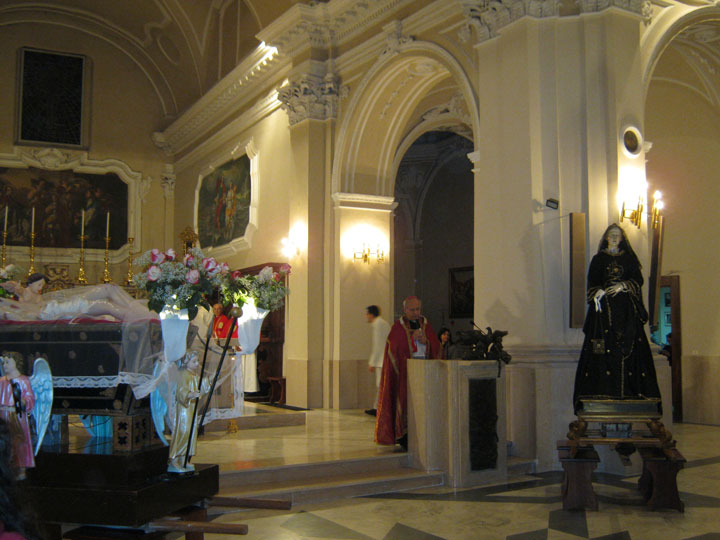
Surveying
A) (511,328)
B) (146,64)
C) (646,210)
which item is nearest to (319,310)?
(511,328)

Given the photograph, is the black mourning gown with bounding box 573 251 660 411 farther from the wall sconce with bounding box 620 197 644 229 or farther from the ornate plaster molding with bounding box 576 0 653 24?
the ornate plaster molding with bounding box 576 0 653 24

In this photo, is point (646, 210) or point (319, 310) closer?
point (646, 210)

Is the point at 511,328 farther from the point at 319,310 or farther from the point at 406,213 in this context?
the point at 406,213

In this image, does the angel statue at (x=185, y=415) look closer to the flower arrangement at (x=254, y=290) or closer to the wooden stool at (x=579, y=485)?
the flower arrangement at (x=254, y=290)

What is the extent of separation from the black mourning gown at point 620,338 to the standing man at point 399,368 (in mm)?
1685

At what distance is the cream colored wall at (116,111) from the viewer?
1884 cm

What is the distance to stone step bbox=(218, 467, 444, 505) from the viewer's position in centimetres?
642

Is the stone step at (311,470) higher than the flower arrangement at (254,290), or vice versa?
the flower arrangement at (254,290)

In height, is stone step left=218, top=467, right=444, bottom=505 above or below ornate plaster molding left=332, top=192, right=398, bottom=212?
below

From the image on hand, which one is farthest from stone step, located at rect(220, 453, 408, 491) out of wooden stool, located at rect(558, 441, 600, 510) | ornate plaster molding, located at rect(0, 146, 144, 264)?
ornate plaster molding, located at rect(0, 146, 144, 264)

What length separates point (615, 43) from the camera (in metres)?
8.50

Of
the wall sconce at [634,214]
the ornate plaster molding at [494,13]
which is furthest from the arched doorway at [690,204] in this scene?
the wall sconce at [634,214]

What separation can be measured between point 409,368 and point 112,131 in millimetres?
14693

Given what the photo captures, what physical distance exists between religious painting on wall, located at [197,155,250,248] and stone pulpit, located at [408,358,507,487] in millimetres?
8897
